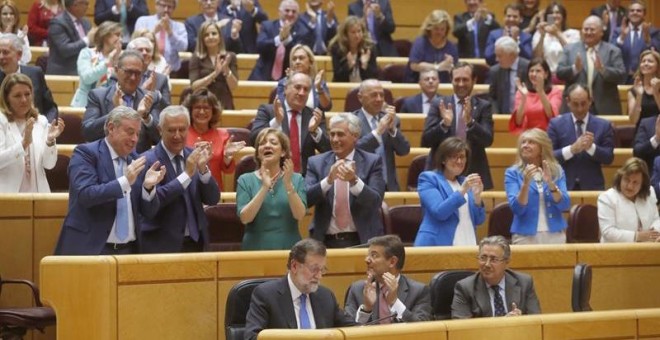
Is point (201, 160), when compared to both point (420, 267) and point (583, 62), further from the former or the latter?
point (583, 62)

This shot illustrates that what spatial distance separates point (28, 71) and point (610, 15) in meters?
5.22

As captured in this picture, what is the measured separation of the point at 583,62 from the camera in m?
9.26

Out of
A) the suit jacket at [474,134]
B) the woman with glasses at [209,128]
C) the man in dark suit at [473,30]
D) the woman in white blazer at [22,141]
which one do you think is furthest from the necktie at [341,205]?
the man in dark suit at [473,30]

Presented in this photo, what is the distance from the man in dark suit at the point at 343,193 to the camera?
20.2ft

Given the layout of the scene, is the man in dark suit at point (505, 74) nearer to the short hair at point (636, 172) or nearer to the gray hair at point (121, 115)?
the short hair at point (636, 172)

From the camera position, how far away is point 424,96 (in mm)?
8742

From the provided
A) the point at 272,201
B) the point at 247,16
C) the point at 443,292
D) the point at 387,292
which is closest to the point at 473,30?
the point at 247,16

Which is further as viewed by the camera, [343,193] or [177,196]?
[343,193]

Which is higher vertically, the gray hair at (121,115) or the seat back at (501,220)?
the gray hair at (121,115)

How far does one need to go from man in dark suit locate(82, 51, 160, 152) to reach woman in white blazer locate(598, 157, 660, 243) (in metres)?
2.23

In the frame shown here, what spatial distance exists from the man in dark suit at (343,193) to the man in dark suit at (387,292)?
70cm

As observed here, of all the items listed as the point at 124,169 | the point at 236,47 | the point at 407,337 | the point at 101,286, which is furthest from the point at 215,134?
the point at 236,47

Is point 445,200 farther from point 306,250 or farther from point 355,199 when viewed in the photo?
point 306,250

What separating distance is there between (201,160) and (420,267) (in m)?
1.03
